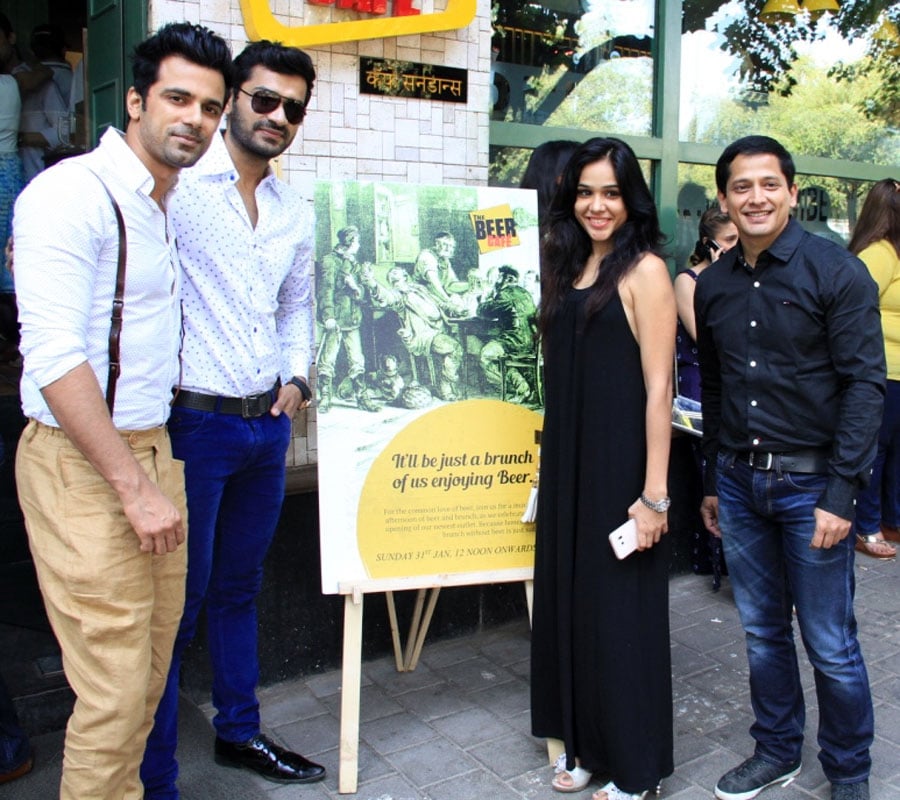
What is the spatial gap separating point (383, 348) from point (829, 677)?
169 centimetres

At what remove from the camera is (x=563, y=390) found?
9.71 ft

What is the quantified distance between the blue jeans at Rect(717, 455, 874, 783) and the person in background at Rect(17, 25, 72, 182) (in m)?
3.92

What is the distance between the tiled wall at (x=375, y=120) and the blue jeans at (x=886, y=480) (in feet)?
9.00

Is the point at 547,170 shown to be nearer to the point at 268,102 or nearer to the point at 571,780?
the point at 268,102

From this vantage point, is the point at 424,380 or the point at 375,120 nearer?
the point at 424,380

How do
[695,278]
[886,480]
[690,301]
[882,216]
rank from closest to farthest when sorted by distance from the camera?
[690,301]
[695,278]
[882,216]
[886,480]

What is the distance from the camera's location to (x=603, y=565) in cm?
291

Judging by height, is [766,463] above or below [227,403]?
below

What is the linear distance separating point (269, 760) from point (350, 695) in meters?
0.38

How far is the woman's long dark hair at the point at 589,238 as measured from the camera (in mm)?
2852

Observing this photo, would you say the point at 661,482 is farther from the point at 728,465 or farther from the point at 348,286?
the point at 348,286

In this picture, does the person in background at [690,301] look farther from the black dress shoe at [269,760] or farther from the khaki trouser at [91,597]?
the khaki trouser at [91,597]

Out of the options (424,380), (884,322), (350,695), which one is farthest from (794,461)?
(884,322)

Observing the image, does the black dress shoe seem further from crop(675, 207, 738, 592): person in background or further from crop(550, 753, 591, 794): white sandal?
crop(675, 207, 738, 592): person in background
